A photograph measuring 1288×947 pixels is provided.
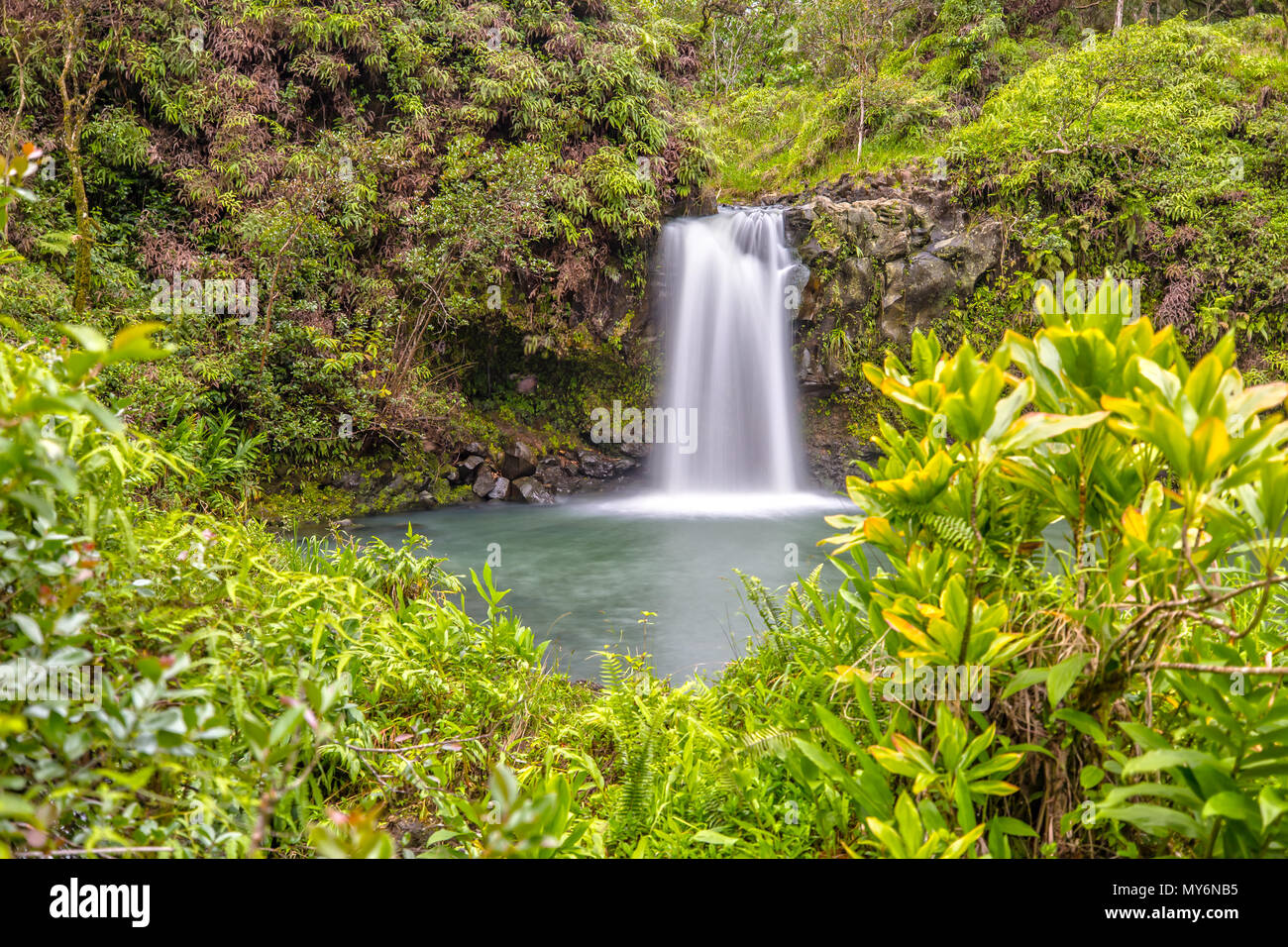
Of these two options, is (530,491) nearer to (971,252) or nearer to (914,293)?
(914,293)

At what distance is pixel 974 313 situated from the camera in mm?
11000

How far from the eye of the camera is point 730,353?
11.9m

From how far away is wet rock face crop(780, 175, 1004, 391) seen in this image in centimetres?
1085

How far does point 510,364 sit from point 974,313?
786 centimetres
